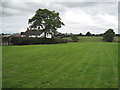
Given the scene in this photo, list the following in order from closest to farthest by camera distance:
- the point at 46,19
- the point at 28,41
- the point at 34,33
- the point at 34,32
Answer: the point at 28,41, the point at 46,19, the point at 34,33, the point at 34,32

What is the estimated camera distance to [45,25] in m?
53.6

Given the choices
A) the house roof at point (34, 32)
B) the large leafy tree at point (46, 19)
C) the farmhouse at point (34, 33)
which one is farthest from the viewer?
the house roof at point (34, 32)

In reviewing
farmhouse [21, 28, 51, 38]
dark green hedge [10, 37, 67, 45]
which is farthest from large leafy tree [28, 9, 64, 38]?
farmhouse [21, 28, 51, 38]

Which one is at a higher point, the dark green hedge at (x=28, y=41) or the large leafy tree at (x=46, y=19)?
the large leafy tree at (x=46, y=19)

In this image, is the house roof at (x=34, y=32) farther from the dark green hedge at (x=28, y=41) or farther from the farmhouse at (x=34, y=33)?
the dark green hedge at (x=28, y=41)

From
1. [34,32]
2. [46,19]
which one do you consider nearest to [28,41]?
[46,19]

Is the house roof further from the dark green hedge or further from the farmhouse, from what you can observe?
the dark green hedge

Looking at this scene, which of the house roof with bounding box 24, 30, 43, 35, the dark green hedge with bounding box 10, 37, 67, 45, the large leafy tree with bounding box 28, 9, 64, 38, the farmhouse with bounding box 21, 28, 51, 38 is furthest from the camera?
the house roof with bounding box 24, 30, 43, 35

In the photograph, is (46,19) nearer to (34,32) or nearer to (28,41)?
(28,41)

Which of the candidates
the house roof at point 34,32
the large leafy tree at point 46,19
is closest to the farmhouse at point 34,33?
the house roof at point 34,32

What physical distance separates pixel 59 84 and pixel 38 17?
4975 cm

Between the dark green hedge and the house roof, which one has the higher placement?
the house roof

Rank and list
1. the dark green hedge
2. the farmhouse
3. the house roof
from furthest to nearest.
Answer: the house roof < the farmhouse < the dark green hedge

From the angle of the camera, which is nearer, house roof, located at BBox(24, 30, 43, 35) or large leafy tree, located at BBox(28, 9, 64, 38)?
large leafy tree, located at BBox(28, 9, 64, 38)
